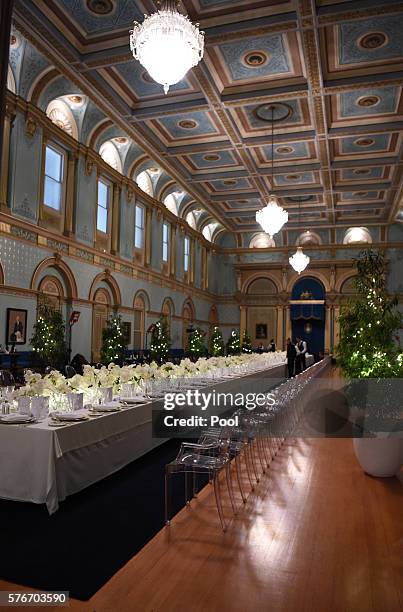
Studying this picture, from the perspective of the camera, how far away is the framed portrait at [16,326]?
12.0 m

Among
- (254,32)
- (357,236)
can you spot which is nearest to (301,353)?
(254,32)

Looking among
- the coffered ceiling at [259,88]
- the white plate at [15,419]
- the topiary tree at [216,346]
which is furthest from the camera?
the topiary tree at [216,346]

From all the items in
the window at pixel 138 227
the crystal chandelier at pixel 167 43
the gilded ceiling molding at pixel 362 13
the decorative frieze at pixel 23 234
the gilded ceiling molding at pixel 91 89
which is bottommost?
the decorative frieze at pixel 23 234

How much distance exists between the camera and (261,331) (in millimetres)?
30453

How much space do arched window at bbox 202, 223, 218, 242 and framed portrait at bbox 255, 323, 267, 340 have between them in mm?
6092

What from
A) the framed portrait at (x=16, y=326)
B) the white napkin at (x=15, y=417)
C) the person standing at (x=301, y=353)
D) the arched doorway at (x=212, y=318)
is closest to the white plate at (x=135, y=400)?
the white napkin at (x=15, y=417)

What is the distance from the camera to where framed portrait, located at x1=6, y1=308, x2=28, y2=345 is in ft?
39.4

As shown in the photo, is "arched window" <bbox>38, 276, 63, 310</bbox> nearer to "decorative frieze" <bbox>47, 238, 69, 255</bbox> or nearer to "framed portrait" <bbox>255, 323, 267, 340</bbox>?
"decorative frieze" <bbox>47, 238, 69, 255</bbox>

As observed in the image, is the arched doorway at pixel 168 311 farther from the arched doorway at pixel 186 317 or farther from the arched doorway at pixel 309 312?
the arched doorway at pixel 309 312

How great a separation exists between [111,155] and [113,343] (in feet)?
22.9

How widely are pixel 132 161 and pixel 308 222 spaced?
1281 centimetres

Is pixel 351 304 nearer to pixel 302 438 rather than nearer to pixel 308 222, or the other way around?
pixel 302 438

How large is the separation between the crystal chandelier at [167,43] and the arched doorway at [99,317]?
10.4m

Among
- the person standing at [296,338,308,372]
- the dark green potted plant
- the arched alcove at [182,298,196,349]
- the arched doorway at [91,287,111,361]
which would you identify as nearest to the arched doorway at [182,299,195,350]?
→ the arched alcove at [182,298,196,349]
